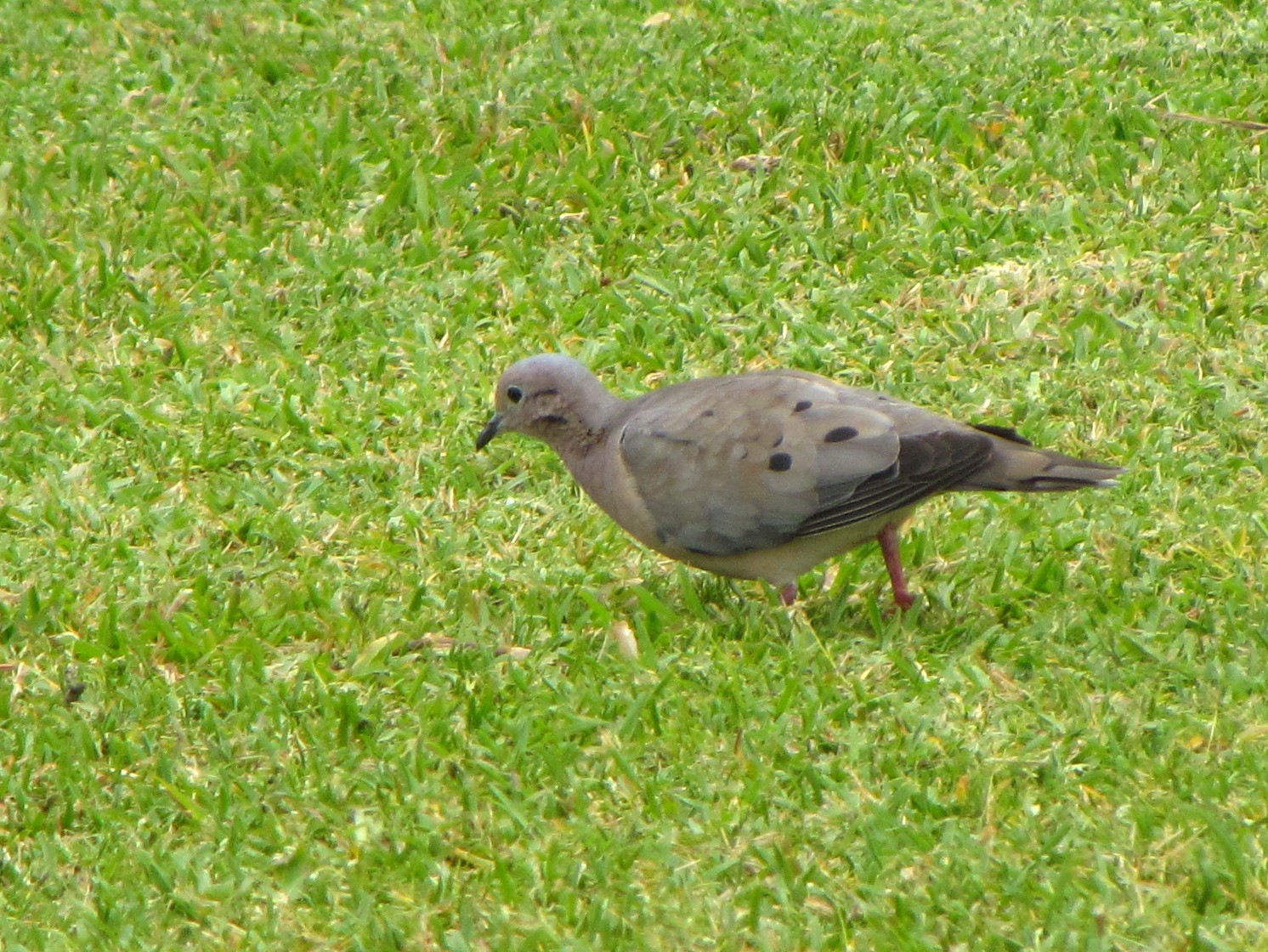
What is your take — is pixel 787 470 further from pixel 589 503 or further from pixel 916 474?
pixel 589 503

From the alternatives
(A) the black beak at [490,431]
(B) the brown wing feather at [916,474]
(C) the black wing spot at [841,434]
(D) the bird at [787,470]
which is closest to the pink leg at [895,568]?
(D) the bird at [787,470]

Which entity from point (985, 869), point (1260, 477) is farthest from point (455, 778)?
point (1260, 477)

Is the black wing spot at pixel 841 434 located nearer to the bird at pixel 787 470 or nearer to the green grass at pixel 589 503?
the bird at pixel 787 470

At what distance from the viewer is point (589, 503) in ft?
22.1

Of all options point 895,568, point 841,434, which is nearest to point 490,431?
point 841,434

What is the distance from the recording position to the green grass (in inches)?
185

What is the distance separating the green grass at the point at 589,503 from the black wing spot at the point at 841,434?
0.54m

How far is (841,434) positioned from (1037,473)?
1.94ft

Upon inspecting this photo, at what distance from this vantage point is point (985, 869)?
4547 millimetres

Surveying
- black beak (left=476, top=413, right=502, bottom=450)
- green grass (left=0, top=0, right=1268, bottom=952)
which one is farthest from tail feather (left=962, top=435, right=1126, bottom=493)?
black beak (left=476, top=413, right=502, bottom=450)

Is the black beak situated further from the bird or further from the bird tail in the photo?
the bird tail

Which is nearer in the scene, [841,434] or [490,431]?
[841,434]

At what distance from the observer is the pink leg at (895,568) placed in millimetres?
5816

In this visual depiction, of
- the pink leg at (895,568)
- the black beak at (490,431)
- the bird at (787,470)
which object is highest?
the bird at (787,470)
